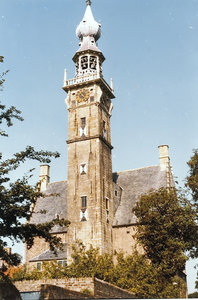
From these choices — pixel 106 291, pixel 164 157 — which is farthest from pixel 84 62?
pixel 106 291

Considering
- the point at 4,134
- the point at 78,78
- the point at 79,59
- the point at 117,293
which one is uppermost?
the point at 79,59

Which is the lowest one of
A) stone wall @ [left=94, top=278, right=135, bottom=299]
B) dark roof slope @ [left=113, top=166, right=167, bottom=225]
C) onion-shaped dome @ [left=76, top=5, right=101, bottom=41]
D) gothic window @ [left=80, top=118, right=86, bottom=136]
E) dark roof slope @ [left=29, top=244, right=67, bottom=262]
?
stone wall @ [left=94, top=278, right=135, bottom=299]

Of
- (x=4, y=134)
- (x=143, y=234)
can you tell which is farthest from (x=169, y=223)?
(x=4, y=134)

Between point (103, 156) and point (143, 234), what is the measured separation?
1459 cm

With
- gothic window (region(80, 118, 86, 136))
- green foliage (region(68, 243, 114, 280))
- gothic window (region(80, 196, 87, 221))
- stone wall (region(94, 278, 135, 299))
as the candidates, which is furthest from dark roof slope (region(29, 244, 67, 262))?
stone wall (region(94, 278, 135, 299))

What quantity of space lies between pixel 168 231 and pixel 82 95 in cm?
2239

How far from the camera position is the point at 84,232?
1688 inches

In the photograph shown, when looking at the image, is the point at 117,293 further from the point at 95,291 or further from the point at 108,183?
the point at 108,183

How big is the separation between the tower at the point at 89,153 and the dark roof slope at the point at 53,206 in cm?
426

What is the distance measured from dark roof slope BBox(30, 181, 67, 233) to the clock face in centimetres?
1248

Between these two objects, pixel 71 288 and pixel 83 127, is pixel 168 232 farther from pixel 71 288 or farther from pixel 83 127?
pixel 83 127

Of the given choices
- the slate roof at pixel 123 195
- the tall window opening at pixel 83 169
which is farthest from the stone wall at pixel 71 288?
the tall window opening at pixel 83 169

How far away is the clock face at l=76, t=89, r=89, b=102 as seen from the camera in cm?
4884

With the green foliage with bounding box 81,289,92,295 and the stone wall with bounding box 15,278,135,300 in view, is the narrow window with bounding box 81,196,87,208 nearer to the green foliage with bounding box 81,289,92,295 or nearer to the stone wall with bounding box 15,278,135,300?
the stone wall with bounding box 15,278,135,300
